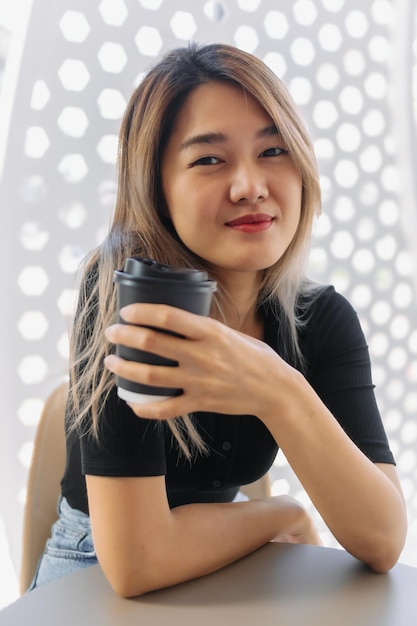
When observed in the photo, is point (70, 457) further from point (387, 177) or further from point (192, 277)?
point (387, 177)

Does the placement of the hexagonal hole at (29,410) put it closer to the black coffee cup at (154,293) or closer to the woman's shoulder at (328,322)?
the woman's shoulder at (328,322)

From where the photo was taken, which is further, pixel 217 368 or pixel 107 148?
pixel 107 148

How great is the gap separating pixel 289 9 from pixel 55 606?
1.62m

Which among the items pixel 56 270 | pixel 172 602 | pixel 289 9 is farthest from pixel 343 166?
pixel 172 602

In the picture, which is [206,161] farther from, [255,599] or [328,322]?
[255,599]

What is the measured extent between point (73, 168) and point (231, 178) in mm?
740

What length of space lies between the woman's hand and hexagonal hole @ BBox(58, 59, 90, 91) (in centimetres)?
109

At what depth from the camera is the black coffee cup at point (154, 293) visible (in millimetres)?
509

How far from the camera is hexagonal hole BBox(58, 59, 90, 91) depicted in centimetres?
147

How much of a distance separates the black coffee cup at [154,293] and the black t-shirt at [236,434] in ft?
0.80

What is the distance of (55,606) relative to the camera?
26.4 inches

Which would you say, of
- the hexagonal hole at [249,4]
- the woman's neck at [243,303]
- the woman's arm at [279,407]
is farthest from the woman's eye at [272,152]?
the hexagonal hole at [249,4]

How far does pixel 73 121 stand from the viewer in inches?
58.8

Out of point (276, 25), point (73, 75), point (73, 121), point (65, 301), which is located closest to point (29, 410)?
point (65, 301)
